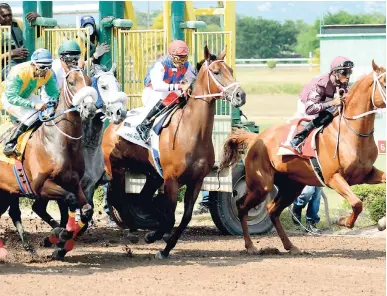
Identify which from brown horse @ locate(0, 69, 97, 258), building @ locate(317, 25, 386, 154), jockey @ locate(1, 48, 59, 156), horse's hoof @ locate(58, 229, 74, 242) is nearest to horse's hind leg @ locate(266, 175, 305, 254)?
brown horse @ locate(0, 69, 97, 258)

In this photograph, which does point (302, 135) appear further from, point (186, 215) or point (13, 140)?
point (13, 140)

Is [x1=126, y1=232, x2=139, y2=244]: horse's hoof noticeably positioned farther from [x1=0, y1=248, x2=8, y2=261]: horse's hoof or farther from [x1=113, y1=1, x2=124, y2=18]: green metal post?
[x1=113, y1=1, x2=124, y2=18]: green metal post

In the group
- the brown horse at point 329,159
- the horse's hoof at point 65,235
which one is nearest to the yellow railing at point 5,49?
the horse's hoof at point 65,235

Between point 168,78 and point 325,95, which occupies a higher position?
point 168,78

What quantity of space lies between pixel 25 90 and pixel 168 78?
1.79m

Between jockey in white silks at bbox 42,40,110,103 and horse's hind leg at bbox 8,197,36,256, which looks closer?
jockey in white silks at bbox 42,40,110,103

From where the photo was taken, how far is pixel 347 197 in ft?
37.0

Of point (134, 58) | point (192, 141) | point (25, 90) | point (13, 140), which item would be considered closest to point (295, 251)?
point (192, 141)

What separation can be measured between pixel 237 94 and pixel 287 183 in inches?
73.9

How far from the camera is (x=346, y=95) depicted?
1159 centimetres

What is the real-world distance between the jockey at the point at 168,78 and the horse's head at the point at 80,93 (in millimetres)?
1356

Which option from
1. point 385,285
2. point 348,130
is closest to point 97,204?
point 348,130

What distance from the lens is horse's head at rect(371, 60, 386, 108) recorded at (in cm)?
1119

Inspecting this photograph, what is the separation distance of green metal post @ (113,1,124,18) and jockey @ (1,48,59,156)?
11.9ft
